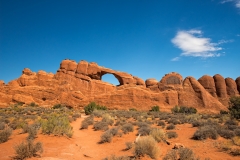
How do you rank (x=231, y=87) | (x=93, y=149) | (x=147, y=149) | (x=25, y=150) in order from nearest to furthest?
(x=25, y=150)
(x=147, y=149)
(x=93, y=149)
(x=231, y=87)

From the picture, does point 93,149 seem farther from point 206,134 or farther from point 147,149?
point 206,134

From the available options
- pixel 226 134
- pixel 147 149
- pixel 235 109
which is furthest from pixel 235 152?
pixel 235 109

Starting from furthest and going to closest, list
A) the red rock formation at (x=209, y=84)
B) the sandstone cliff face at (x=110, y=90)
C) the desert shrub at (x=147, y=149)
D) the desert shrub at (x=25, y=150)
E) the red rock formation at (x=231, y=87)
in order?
the red rock formation at (x=209, y=84)
the red rock formation at (x=231, y=87)
the sandstone cliff face at (x=110, y=90)
the desert shrub at (x=147, y=149)
the desert shrub at (x=25, y=150)

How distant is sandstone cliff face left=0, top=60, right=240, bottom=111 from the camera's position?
4159 centimetres

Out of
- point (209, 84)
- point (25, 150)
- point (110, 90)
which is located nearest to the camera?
point (25, 150)

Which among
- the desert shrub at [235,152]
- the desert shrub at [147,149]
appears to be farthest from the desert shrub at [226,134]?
the desert shrub at [147,149]

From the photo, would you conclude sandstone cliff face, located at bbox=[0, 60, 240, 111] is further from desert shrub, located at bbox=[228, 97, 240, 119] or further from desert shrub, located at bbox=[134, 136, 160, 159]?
desert shrub, located at bbox=[134, 136, 160, 159]

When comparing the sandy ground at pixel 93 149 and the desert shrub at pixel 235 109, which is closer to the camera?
the sandy ground at pixel 93 149

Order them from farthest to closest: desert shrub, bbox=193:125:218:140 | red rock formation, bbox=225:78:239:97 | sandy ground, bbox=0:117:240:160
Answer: red rock formation, bbox=225:78:239:97 < desert shrub, bbox=193:125:218:140 < sandy ground, bbox=0:117:240:160

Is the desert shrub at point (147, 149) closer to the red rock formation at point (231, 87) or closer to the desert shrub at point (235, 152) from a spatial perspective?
the desert shrub at point (235, 152)

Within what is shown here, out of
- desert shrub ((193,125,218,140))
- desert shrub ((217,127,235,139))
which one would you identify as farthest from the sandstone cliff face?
desert shrub ((193,125,218,140))

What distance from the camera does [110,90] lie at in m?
45.6

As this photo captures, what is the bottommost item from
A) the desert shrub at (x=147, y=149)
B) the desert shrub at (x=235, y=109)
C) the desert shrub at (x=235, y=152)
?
the desert shrub at (x=235, y=152)

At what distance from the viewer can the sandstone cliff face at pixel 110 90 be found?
A: 4159 centimetres
